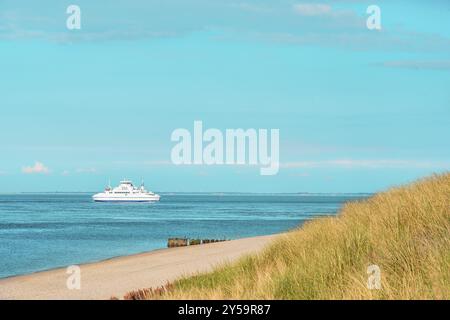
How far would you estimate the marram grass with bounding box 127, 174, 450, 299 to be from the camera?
39.5 ft

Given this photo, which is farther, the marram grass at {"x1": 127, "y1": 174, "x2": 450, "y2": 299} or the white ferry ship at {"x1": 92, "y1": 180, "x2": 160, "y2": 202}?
the white ferry ship at {"x1": 92, "y1": 180, "x2": 160, "y2": 202}

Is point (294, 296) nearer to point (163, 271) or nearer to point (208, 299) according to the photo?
point (208, 299)

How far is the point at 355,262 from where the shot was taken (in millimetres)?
14469

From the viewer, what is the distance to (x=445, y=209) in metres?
16.9

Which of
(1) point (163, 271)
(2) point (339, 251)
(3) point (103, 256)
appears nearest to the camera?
(2) point (339, 251)

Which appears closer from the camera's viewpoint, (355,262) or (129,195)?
(355,262)

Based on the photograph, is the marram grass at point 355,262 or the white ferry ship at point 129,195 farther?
the white ferry ship at point 129,195

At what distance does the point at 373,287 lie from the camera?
38.5ft

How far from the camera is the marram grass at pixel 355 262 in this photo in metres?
12.1

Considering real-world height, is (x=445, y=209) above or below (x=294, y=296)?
above
